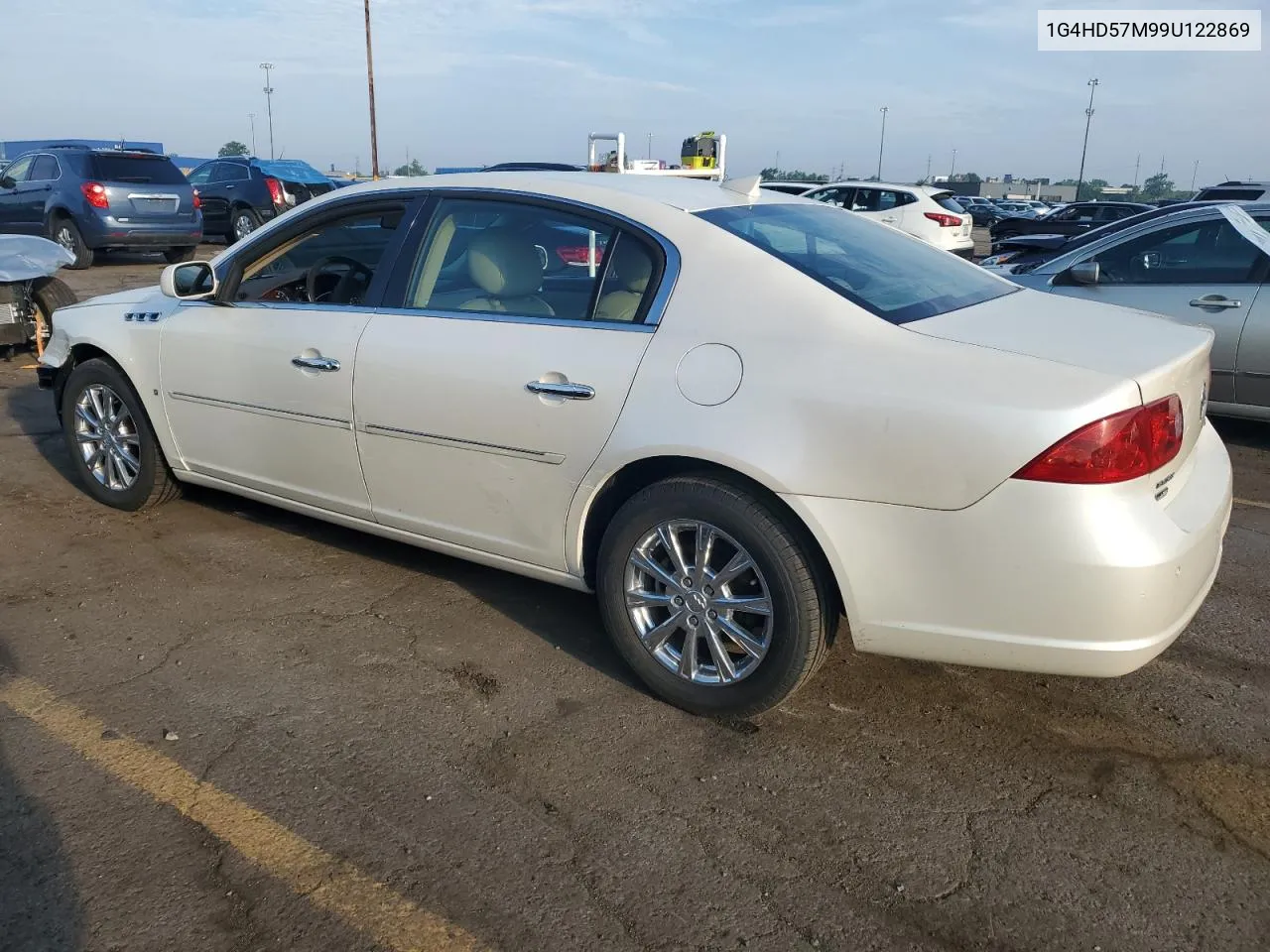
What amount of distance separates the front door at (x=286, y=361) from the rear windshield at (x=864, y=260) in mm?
1423

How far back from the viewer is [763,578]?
9.64 ft

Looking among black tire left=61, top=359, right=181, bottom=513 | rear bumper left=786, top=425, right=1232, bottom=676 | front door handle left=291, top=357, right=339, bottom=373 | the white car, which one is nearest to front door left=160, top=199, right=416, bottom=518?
front door handle left=291, top=357, right=339, bottom=373

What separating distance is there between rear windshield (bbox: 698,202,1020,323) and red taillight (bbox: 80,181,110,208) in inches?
550

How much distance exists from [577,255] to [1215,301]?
15.0 ft

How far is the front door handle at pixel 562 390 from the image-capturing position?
3.17 meters

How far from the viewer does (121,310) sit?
474 cm

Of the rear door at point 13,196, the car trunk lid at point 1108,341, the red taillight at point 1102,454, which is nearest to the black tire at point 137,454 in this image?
the car trunk lid at point 1108,341

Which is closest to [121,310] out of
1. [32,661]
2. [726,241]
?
[32,661]

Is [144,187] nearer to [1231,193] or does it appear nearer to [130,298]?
[130,298]

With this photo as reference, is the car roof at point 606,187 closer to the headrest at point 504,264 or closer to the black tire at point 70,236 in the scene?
the headrest at point 504,264

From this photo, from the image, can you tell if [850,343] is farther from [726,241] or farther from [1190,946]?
[1190,946]

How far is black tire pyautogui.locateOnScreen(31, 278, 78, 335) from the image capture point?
26.6ft

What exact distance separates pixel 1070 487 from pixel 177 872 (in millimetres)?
2349

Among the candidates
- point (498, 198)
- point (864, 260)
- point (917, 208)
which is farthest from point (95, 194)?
point (864, 260)
